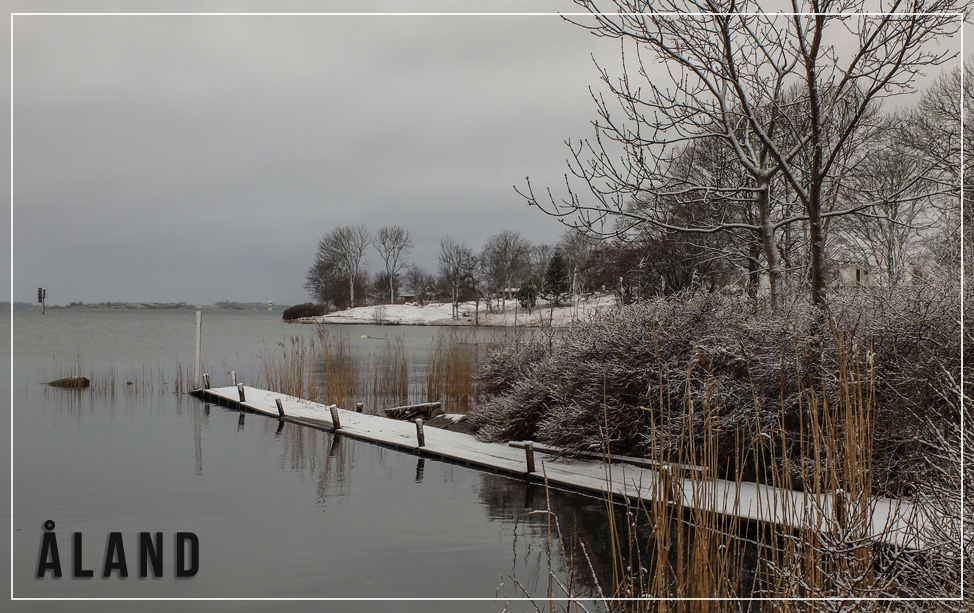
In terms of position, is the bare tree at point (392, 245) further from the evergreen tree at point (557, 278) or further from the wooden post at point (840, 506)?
the wooden post at point (840, 506)

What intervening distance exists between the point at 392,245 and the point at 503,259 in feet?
18.2

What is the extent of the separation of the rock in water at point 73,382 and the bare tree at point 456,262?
18735 mm

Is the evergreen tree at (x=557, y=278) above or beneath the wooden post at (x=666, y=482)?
above

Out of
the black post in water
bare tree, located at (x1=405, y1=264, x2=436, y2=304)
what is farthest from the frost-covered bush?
bare tree, located at (x1=405, y1=264, x2=436, y2=304)

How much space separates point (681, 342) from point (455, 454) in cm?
259

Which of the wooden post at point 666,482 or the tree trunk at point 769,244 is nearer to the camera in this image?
the wooden post at point 666,482

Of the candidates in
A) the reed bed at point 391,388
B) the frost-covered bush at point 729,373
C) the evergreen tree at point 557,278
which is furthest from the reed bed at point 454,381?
the evergreen tree at point 557,278

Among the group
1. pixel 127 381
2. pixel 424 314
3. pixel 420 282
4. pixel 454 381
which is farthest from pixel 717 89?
pixel 424 314

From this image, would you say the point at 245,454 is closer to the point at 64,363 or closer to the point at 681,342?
the point at 681,342

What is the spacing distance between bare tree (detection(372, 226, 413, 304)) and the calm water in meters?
22.7

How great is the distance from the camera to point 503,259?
31000 mm

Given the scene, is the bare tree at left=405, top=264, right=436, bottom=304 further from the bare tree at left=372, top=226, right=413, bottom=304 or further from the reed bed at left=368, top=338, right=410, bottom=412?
the reed bed at left=368, top=338, right=410, bottom=412

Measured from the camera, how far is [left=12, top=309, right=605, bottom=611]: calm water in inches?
180

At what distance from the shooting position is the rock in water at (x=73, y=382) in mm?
13852
